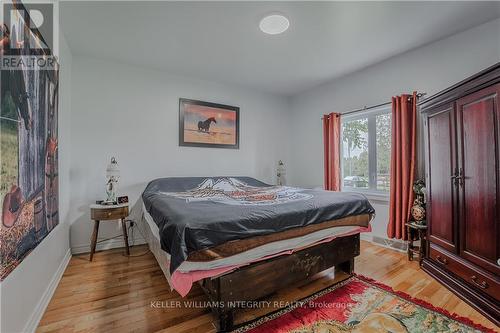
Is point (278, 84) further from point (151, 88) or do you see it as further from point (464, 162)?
point (464, 162)

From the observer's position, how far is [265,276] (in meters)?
1.59

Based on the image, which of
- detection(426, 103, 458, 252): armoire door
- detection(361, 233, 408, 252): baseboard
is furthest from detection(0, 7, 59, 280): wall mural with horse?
Answer: detection(361, 233, 408, 252): baseboard

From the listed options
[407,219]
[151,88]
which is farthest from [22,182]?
[407,219]

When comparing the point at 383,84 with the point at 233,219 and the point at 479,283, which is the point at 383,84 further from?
the point at 233,219

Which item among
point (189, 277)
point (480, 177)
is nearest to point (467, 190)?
point (480, 177)

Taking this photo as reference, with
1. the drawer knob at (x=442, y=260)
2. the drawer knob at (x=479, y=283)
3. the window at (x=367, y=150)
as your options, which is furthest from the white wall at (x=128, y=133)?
the drawer knob at (x=479, y=283)

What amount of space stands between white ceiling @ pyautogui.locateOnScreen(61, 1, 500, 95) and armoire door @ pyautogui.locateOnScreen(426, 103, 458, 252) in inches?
36.5

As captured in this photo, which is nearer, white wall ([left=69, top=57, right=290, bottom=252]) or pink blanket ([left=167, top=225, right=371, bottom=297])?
pink blanket ([left=167, top=225, right=371, bottom=297])

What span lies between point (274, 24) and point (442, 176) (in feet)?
6.99

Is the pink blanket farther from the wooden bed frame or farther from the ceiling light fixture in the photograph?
the ceiling light fixture

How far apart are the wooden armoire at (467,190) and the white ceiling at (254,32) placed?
83cm

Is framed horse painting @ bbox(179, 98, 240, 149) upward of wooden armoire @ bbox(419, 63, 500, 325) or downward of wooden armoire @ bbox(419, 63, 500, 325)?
upward

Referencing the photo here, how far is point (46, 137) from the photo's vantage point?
5.81 feet

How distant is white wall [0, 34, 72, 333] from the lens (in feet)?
3.94
